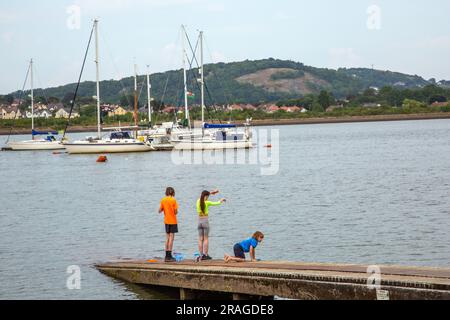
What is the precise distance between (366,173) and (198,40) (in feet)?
116

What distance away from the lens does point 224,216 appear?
33.7 meters

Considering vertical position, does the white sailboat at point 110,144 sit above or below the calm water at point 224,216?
above

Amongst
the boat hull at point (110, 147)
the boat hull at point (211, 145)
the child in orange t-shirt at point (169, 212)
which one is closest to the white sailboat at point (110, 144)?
the boat hull at point (110, 147)

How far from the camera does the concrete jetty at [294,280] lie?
15166 mm

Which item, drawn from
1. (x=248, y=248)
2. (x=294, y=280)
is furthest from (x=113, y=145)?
(x=294, y=280)

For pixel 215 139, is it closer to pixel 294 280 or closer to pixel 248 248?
pixel 248 248

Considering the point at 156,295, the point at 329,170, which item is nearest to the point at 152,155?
the point at 329,170

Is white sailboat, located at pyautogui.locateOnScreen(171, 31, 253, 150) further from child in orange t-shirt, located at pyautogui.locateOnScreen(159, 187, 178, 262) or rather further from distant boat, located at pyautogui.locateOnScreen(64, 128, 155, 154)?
child in orange t-shirt, located at pyautogui.locateOnScreen(159, 187, 178, 262)

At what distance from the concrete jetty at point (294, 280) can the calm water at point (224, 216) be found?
1217mm

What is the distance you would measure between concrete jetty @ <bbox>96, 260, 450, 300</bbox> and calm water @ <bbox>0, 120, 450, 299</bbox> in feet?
3.99

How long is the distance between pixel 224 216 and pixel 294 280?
56.5 ft

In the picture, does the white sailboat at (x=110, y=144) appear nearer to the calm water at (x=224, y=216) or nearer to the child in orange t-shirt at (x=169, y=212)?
the calm water at (x=224, y=216)

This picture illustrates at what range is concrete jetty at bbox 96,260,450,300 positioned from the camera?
15.2 m
